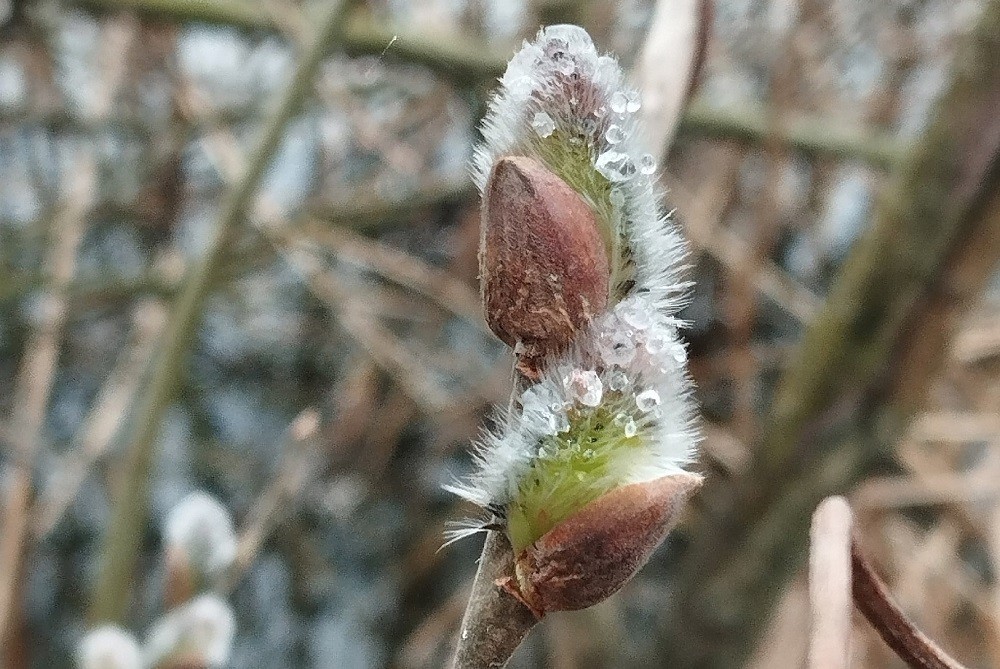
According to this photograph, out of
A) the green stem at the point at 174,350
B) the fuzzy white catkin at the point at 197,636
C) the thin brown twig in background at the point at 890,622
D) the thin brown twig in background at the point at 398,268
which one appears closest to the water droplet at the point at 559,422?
the thin brown twig in background at the point at 890,622

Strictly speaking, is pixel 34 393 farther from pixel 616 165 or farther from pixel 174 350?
pixel 616 165

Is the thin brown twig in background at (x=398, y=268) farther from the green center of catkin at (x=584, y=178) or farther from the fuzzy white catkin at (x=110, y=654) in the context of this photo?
the green center of catkin at (x=584, y=178)

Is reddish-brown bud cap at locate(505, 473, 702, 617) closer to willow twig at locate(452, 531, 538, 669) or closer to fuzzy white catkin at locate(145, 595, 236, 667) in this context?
willow twig at locate(452, 531, 538, 669)

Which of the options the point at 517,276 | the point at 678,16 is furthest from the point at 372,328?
the point at 517,276

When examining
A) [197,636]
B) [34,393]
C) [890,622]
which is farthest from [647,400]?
[34,393]

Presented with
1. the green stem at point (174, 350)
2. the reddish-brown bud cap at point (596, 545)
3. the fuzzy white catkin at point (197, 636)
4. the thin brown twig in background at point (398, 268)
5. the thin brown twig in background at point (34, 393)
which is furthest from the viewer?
the thin brown twig in background at point (398, 268)

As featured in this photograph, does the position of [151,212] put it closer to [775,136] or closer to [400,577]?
[400,577]
